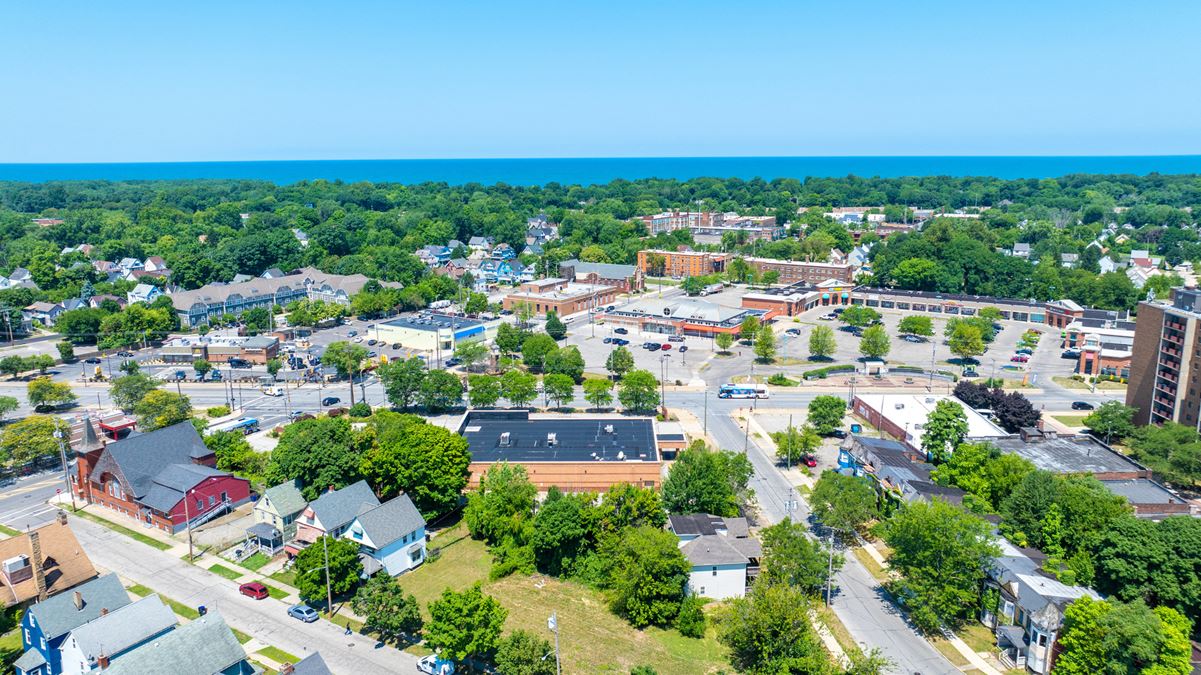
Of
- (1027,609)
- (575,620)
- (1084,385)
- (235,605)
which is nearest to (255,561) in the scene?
(235,605)

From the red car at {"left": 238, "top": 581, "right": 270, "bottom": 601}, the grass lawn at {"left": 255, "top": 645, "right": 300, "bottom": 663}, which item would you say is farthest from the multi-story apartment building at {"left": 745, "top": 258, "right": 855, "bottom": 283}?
the grass lawn at {"left": 255, "top": 645, "right": 300, "bottom": 663}

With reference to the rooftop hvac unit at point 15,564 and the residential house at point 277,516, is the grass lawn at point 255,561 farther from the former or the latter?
the rooftop hvac unit at point 15,564

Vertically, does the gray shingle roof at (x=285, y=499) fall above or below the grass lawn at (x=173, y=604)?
above

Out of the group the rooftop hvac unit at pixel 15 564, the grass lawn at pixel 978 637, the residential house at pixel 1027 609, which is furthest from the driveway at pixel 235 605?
the residential house at pixel 1027 609

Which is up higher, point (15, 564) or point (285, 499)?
point (15, 564)

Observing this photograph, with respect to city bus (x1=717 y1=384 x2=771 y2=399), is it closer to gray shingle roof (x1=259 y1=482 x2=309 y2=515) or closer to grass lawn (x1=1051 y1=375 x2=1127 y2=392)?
grass lawn (x1=1051 y1=375 x2=1127 y2=392)

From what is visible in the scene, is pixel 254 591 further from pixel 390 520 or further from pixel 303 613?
pixel 390 520
